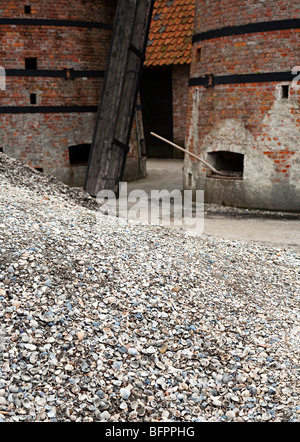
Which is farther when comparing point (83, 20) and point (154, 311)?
point (83, 20)

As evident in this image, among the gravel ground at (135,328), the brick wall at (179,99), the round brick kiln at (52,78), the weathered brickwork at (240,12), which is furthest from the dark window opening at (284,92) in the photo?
the brick wall at (179,99)

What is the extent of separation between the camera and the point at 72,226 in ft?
20.7

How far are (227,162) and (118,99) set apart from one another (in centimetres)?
268

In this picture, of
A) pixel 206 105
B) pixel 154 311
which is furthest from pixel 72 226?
pixel 206 105

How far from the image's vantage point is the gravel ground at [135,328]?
12.9 ft

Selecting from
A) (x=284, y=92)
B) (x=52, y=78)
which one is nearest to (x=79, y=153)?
(x=52, y=78)

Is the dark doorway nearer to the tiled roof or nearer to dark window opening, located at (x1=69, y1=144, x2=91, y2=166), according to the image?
the tiled roof

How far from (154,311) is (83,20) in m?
9.42

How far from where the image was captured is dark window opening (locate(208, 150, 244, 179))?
11.1m

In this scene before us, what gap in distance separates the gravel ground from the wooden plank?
5111 millimetres

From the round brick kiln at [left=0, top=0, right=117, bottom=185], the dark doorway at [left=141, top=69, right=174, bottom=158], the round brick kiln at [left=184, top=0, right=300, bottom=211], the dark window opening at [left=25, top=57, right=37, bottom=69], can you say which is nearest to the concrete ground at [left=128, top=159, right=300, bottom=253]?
the round brick kiln at [left=184, top=0, right=300, bottom=211]

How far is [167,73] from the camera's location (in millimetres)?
18656

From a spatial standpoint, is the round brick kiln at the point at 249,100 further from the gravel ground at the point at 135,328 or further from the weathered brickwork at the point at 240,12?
the gravel ground at the point at 135,328

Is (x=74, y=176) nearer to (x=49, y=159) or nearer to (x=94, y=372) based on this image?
(x=49, y=159)
